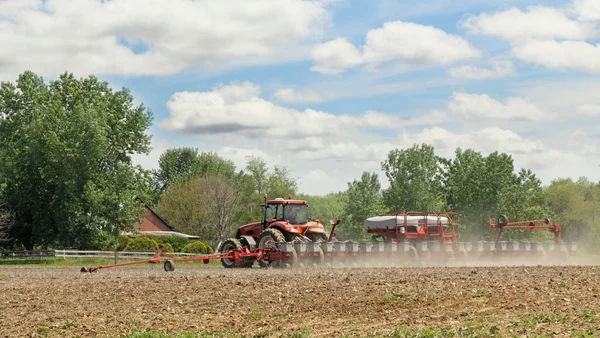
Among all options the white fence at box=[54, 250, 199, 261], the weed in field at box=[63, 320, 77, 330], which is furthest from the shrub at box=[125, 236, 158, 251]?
the weed in field at box=[63, 320, 77, 330]

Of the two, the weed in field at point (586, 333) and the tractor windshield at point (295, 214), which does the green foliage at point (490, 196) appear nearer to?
the tractor windshield at point (295, 214)

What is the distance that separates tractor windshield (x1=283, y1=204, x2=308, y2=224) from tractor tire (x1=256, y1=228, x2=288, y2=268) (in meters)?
1.01

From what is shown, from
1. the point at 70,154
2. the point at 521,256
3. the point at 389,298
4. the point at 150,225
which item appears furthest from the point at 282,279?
the point at 150,225

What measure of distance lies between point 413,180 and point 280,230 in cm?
3810

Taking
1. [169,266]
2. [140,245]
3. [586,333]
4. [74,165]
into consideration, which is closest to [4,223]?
[74,165]

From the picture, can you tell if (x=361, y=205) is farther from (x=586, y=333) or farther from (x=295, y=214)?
(x=586, y=333)

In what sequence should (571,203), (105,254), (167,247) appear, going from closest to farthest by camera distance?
(105,254) < (167,247) < (571,203)

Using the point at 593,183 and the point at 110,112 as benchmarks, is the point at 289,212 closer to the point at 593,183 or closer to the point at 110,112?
the point at 110,112

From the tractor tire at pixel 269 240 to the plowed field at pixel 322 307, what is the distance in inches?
Result: 387

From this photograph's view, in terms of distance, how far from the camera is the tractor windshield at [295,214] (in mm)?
33094

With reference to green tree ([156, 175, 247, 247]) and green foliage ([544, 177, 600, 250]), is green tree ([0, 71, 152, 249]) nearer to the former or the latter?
green tree ([156, 175, 247, 247])

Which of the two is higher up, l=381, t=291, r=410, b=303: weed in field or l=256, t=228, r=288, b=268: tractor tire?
l=256, t=228, r=288, b=268: tractor tire

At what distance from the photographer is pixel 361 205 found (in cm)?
7306

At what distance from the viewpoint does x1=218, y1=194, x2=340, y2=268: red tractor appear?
3188cm
